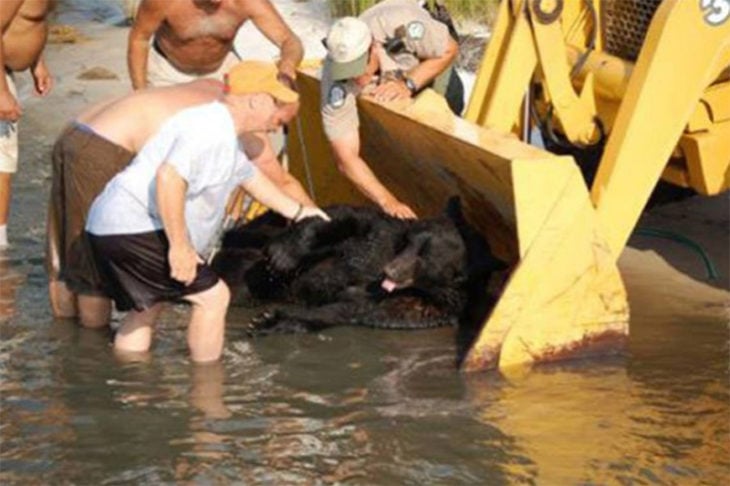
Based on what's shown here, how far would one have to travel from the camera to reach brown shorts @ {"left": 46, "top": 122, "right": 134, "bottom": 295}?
26.4 feet

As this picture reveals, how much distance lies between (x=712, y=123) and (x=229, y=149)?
2.73m

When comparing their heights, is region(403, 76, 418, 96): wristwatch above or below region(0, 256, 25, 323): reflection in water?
above

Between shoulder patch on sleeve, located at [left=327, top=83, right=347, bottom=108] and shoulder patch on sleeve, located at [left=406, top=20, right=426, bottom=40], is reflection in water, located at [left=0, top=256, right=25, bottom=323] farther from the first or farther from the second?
shoulder patch on sleeve, located at [left=406, top=20, right=426, bottom=40]

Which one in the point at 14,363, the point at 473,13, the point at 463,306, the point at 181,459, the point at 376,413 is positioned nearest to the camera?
the point at 181,459

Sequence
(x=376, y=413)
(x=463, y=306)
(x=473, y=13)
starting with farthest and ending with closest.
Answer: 1. (x=473, y=13)
2. (x=463, y=306)
3. (x=376, y=413)

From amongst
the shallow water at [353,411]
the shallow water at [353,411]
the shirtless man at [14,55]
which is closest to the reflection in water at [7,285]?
the shallow water at [353,411]

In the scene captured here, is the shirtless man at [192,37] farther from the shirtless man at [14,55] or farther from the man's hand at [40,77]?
the man's hand at [40,77]

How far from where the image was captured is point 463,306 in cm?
851

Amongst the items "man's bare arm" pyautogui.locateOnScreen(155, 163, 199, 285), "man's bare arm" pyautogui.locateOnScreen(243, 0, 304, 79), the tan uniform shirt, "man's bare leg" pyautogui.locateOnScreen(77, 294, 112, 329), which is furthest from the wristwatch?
"man's bare arm" pyautogui.locateOnScreen(155, 163, 199, 285)

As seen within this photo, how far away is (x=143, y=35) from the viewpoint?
9.64m

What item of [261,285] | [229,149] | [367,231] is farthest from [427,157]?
[229,149]

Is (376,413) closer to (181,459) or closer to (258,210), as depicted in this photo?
(181,459)

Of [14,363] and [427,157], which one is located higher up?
[427,157]

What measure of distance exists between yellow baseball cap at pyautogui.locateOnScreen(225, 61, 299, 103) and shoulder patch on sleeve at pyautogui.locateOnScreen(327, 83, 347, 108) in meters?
1.73
